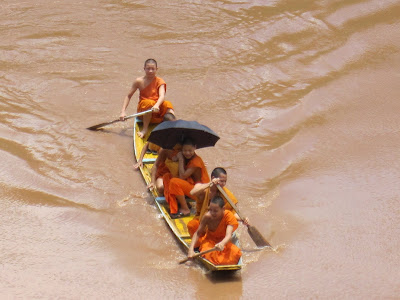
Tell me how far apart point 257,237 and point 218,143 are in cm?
261

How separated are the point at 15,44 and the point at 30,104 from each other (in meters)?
2.28

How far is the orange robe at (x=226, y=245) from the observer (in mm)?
6016

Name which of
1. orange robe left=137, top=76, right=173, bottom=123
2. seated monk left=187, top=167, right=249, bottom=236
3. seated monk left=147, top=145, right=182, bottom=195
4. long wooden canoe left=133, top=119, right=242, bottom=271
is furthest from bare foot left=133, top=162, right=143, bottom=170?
seated monk left=187, top=167, right=249, bottom=236

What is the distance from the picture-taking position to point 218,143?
8.84 meters

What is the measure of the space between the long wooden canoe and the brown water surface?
14 cm

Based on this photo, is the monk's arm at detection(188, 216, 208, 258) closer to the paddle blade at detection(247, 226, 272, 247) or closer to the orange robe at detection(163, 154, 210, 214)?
the paddle blade at detection(247, 226, 272, 247)

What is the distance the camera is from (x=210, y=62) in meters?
11.1

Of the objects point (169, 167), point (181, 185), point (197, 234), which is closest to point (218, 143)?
point (169, 167)

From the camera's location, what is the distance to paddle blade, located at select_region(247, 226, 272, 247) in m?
6.38

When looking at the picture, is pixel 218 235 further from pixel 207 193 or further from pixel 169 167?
pixel 169 167

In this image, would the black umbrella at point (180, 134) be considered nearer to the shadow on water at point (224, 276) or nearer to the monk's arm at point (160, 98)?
the monk's arm at point (160, 98)

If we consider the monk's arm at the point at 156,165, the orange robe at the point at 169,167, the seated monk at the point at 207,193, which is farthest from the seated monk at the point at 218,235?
the monk's arm at the point at 156,165

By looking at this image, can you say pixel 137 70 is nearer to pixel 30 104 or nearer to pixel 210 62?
pixel 210 62

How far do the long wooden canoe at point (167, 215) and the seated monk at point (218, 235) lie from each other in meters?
0.08
